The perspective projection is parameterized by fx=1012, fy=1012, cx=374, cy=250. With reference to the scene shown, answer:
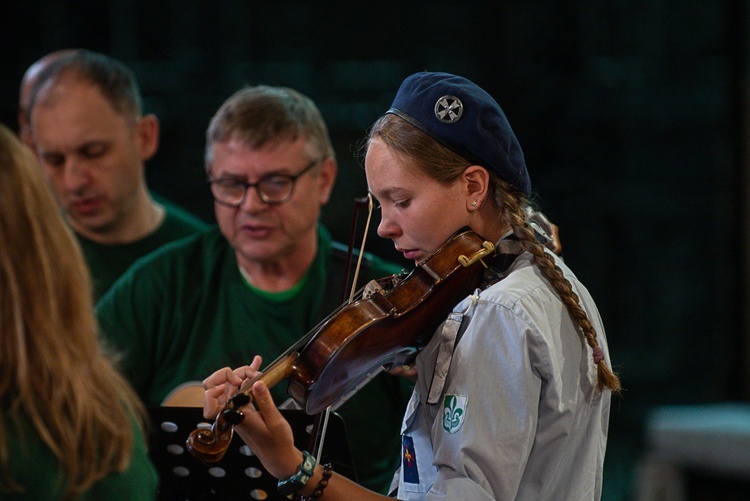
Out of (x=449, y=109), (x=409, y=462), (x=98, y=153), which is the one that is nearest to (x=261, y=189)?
(x=98, y=153)

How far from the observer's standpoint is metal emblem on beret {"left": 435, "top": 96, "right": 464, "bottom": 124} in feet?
5.82

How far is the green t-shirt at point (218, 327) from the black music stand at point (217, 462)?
1.63 ft

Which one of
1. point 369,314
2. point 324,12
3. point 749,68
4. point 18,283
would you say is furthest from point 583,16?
point 18,283

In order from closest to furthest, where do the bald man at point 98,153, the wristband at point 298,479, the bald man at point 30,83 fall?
the wristband at point 298,479
the bald man at point 98,153
the bald man at point 30,83

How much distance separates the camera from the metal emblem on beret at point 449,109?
1772mm

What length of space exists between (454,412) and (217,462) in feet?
1.92

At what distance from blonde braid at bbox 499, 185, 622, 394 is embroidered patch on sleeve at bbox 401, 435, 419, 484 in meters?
0.34

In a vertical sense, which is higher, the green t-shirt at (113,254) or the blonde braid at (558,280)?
the blonde braid at (558,280)

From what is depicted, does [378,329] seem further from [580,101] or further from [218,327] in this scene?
[580,101]

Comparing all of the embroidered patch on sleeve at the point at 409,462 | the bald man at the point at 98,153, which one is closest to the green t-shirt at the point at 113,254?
the bald man at the point at 98,153

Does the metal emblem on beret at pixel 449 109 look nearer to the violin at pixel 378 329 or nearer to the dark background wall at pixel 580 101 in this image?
the violin at pixel 378 329

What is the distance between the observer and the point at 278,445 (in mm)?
1709

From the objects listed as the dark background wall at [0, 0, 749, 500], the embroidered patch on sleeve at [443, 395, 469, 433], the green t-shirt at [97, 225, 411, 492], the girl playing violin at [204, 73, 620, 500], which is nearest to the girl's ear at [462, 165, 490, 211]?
the girl playing violin at [204, 73, 620, 500]

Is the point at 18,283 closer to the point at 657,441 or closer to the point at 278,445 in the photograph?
the point at 278,445
